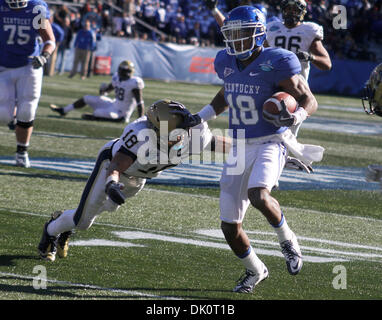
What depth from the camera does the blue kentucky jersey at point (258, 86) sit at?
499cm

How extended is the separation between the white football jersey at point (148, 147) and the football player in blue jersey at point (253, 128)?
0.15 m

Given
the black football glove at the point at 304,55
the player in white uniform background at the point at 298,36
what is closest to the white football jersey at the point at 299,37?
the player in white uniform background at the point at 298,36


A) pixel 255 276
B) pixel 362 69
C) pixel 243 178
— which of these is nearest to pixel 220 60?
pixel 243 178

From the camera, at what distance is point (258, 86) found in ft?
16.5

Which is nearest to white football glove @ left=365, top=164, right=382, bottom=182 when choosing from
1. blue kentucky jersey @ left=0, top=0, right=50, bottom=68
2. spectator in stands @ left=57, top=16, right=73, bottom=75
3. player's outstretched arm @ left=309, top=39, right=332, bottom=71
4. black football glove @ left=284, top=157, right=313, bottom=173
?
black football glove @ left=284, top=157, right=313, bottom=173

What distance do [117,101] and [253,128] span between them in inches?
365

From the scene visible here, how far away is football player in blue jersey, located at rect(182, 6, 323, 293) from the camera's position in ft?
15.6

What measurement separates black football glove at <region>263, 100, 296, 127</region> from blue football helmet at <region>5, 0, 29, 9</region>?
4600 millimetres

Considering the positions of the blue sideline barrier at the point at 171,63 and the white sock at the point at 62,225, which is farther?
the blue sideline barrier at the point at 171,63

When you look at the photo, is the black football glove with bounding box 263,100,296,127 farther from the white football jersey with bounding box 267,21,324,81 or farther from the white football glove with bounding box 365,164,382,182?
the white football jersey with bounding box 267,21,324,81

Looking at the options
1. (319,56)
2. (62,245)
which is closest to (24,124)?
(319,56)

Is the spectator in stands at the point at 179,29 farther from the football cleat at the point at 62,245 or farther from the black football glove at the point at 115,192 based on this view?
Result: the black football glove at the point at 115,192
